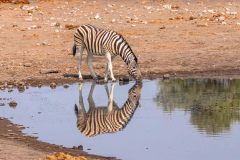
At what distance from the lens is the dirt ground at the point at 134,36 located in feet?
67.0

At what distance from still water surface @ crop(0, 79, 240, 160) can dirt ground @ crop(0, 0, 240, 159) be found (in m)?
1.66

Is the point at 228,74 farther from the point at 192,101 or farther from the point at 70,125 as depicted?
the point at 70,125

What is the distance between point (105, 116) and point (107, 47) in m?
4.28

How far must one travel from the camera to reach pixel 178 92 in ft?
58.0

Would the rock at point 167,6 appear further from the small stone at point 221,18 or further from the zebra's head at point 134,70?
the zebra's head at point 134,70

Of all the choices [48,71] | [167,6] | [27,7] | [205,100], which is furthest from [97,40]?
[27,7]

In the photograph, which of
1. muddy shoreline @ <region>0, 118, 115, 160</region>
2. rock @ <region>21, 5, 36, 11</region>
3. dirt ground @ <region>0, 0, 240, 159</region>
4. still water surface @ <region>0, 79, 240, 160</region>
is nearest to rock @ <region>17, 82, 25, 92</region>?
still water surface @ <region>0, 79, 240, 160</region>

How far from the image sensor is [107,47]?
19.0m

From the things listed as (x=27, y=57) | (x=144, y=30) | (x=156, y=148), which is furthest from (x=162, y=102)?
(x=144, y=30)

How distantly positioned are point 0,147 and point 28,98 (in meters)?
4.97

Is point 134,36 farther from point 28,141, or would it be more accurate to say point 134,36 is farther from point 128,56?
point 28,141

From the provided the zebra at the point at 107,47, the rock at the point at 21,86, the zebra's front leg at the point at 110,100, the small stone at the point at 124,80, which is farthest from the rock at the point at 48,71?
the zebra's front leg at the point at 110,100

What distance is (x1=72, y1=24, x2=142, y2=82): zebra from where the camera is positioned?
1878 cm

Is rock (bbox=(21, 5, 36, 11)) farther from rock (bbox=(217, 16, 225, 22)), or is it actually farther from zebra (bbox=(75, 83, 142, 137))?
zebra (bbox=(75, 83, 142, 137))
